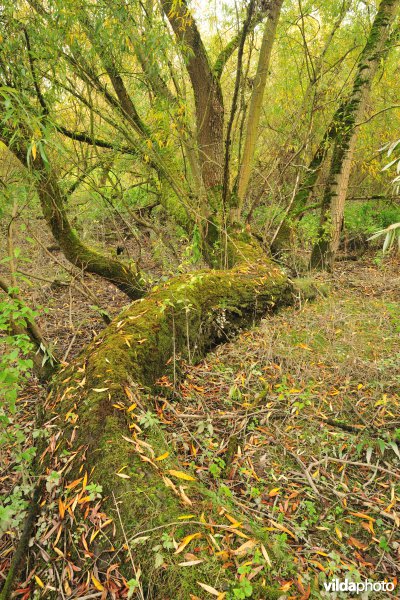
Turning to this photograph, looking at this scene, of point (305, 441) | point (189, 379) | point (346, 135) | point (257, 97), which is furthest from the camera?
point (346, 135)

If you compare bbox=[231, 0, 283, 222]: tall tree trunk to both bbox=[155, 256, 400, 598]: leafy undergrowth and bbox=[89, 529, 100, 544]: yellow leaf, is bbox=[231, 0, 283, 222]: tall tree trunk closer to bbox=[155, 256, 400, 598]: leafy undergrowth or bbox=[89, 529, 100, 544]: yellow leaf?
bbox=[155, 256, 400, 598]: leafy undergrowth

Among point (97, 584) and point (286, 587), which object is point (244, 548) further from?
point (97, 584)

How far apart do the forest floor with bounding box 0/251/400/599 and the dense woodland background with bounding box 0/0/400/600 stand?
0.01 m

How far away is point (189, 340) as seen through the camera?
3.25 m

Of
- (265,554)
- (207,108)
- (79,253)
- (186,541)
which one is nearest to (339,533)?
(265,554)

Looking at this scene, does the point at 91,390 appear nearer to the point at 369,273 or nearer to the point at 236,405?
the point at 236,405

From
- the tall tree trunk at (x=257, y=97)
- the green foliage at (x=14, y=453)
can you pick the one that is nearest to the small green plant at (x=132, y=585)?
the green foliage at (x=14, y=453)

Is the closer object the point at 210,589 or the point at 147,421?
the point at 210,589

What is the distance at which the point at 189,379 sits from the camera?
3.04 meters

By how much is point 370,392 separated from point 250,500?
1.32 meters

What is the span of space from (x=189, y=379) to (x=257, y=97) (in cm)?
415

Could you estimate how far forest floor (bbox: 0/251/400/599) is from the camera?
1.76m

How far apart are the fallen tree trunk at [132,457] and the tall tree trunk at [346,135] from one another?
3.47 meters

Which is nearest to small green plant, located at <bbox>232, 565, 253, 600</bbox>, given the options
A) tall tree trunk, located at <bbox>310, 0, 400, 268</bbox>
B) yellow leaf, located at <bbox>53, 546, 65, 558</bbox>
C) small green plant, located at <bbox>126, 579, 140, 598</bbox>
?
small green plant, located at <bbox>126, 579, 140, 598</bbox>
